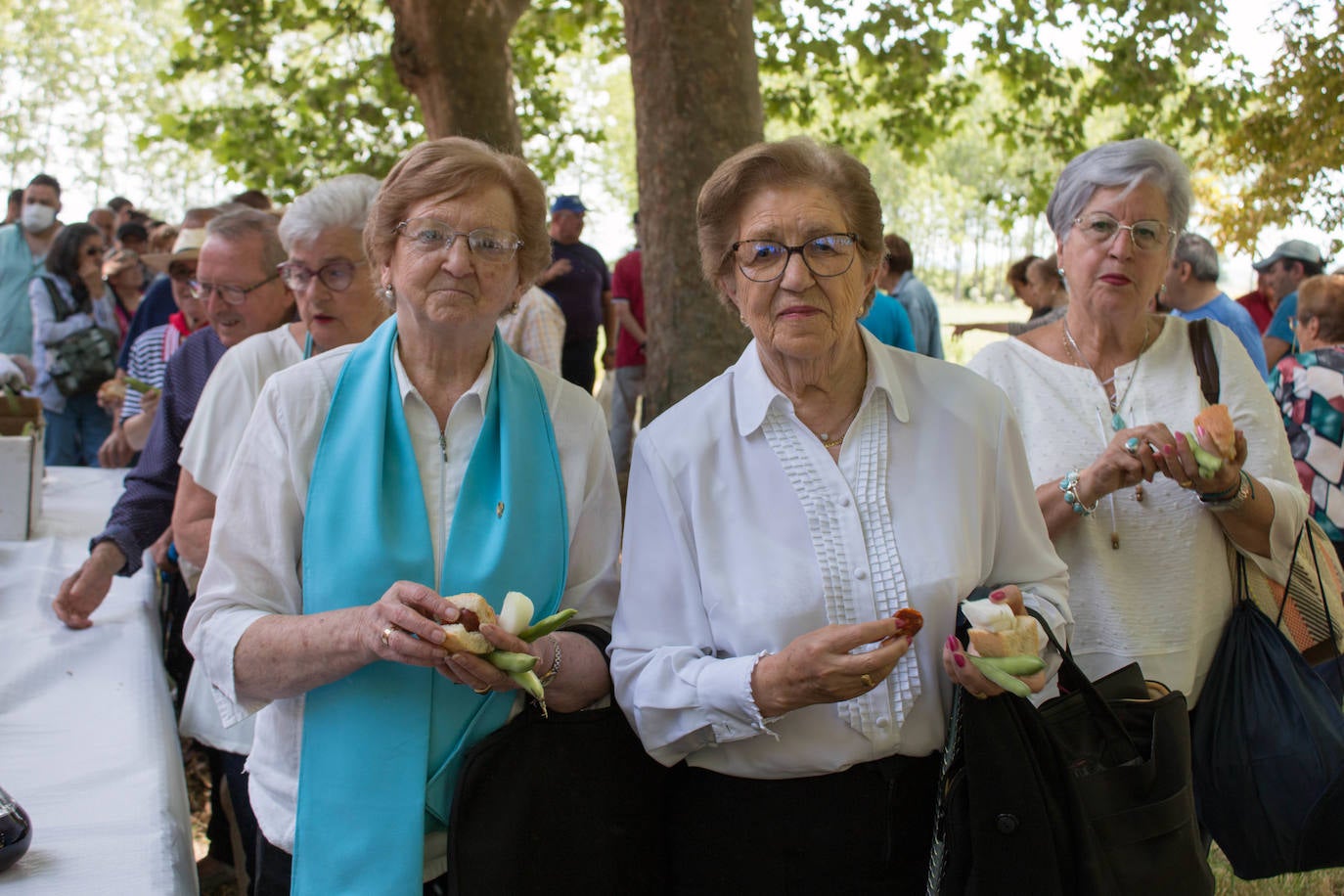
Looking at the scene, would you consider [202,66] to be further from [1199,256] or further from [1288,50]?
[1288,50]

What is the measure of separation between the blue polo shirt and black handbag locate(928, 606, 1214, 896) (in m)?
8.00

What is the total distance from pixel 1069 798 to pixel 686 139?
131 inches

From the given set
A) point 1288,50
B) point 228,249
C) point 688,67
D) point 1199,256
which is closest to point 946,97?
point 1288,50

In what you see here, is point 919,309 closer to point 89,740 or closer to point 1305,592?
point 1305,592

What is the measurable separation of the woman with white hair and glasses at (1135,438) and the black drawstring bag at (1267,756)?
81mm

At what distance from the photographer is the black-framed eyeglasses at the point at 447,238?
7.15 ft

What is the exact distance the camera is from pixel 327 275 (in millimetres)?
2896

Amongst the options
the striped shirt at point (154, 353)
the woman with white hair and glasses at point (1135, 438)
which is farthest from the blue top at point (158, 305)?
the woman with white hair and glasses at point (1135, 438)

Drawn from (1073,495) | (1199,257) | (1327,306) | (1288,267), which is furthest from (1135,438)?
(1288,267)

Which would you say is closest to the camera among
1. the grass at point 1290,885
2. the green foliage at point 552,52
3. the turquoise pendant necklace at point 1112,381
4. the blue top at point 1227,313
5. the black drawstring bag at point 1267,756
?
the black drawstring bag at point 1267,756

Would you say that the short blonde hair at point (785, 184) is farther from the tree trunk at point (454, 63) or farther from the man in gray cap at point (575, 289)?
the man in gray cap at point (575, 289)

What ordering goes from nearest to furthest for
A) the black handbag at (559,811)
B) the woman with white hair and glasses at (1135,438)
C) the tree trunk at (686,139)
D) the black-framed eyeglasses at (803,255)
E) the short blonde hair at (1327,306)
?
the black handbag at (559,811)
the black-framed eyeglasses at (803,255)
the woman with white hair and glasses at (1135,438)
the tree trunk at (686,139)
the short blonde hair at (1327,306)

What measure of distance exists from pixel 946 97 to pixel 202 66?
6.71 metres

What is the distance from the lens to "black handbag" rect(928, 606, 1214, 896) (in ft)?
5.93
